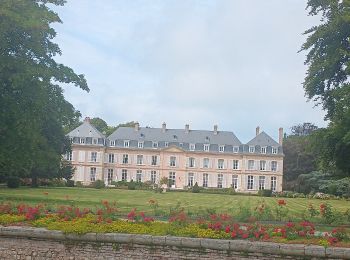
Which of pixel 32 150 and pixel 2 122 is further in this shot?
pixel 32 150

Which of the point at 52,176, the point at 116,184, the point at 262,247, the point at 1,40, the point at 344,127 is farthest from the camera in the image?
the point at 116,184

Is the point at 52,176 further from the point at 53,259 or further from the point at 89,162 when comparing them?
the point at 53,259

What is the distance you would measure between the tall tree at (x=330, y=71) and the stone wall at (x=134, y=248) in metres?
8.96

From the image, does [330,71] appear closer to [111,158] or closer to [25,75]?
[25,75]

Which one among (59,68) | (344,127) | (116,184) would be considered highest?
(59,68)

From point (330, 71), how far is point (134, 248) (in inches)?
487

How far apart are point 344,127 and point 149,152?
202 ft

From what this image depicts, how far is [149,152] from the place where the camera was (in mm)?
77562

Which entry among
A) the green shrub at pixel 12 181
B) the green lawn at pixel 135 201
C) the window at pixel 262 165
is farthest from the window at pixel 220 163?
the green lawn at pixel 135 201

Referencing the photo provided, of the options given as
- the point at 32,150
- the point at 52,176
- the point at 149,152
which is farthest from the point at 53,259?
the point at 149,152

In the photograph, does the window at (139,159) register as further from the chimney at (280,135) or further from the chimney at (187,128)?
the chimney at (280,135)

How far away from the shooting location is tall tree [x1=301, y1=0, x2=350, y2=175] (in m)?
18.1

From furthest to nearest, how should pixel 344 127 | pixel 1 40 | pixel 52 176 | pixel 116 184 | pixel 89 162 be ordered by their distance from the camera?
pixel 89 162
pixel 116 184
pixel 52 176
pixel 1 40
pixel 344 127

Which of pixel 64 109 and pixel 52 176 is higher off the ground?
pixel 64 109
